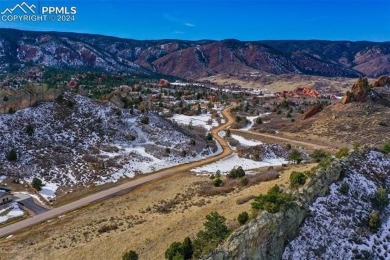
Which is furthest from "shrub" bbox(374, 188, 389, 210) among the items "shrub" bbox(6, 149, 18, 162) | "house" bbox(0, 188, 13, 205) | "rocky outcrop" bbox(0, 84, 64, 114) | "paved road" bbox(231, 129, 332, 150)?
"rocky outcrop" bbox(0, 84, 64, 114)

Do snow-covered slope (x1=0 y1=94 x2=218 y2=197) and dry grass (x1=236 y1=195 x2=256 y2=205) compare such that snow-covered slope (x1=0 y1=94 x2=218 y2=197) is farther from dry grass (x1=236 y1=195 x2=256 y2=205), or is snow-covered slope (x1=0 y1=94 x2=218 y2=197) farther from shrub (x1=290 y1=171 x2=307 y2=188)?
shrub (x1=290 y1=171 x2=307 y2=188)

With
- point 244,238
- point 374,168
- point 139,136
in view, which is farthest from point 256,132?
point 244,238

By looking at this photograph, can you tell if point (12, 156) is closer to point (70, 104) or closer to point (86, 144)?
point (86, 144)

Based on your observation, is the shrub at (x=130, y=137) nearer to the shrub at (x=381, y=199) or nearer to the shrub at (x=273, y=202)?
the shrub at (x=273, y=202)

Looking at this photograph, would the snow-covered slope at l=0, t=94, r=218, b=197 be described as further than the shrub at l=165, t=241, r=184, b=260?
Yes

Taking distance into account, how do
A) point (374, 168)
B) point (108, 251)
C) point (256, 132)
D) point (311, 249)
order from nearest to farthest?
point (311, 249) < point (108, 251) < point (374, 168) < point (256, 132)

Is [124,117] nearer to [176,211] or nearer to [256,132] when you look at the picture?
[256,132]
